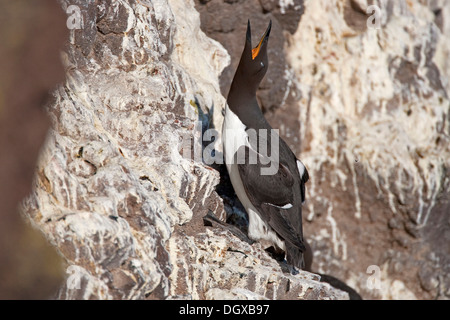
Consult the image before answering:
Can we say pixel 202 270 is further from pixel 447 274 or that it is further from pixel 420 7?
pixel 420 7

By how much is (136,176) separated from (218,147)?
5.15ft

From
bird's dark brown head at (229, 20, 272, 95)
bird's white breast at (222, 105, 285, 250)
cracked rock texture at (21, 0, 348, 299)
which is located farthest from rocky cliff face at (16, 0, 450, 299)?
bird's dark brown head at (229, 20, 272, 95)

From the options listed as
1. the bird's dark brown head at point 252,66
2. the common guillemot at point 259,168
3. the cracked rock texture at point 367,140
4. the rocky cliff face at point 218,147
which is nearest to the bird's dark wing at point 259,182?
the common guillemot at point 259,168

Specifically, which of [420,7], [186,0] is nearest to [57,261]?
[186,0]

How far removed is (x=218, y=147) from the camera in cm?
553

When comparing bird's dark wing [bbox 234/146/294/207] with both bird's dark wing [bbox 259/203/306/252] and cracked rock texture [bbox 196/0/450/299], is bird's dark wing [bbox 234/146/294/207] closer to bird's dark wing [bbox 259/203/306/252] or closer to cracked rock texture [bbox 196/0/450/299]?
bird's dark wing [bbox 259/203/306/252]

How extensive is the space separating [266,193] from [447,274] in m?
4.01

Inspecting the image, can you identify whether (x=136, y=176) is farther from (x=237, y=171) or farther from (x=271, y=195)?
(x=271, y=195)

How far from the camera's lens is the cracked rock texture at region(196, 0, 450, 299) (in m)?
7.09

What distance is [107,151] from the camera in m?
3.90

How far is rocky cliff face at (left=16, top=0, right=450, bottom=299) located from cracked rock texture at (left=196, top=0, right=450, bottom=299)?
2 centimetres

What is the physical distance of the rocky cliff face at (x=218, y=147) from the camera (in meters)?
3.61

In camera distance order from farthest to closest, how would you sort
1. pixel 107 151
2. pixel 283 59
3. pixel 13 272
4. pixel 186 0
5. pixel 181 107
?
pixel 283 59
pixel 186 0
pixel 181 107
pixel 107 151
pixel 13 272

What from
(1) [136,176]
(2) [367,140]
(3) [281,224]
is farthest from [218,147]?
(2) [367,140]
